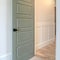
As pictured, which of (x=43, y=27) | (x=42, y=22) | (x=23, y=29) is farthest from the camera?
(x=43, y=27)

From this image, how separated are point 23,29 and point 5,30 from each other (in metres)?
0.51

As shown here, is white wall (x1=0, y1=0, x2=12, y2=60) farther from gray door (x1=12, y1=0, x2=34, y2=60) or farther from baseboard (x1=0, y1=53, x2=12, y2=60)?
→ gray door (x1=12, y1=0, x2=34, y2=60)

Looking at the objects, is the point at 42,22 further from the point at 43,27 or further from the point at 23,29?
the point at 23,29

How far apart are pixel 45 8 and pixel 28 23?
2123 mm

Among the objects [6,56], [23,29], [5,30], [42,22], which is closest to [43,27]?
[42,22]

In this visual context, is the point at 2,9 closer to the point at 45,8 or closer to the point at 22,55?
the point at 22,55

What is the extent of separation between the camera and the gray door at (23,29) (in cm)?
292

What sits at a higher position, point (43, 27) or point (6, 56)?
point (43, 27)

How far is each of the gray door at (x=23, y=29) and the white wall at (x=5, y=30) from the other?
16cm

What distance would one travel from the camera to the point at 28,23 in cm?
340

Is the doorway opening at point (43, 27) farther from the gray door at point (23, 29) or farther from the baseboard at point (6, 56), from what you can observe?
the baseboard at point (6, 56)

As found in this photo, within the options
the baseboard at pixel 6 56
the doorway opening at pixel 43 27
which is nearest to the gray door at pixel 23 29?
the baseboard at pixel 6 56

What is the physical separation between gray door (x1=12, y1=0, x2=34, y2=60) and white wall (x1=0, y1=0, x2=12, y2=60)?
Answer: 0.16 meters

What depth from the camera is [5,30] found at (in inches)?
115
